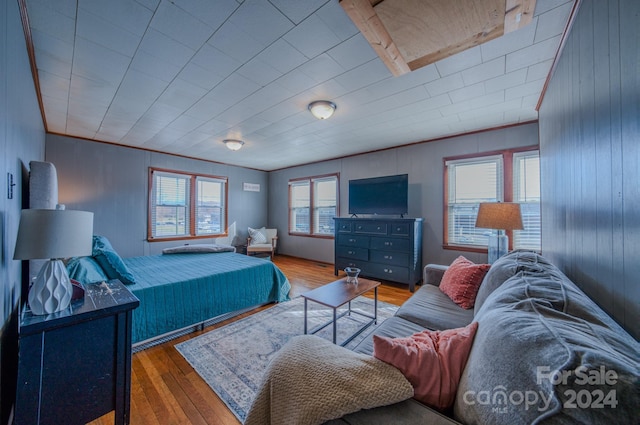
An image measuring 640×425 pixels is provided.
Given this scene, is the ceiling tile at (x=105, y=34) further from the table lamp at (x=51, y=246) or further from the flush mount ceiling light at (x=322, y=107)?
the flush mount ceiling light at (x=322, y=107)

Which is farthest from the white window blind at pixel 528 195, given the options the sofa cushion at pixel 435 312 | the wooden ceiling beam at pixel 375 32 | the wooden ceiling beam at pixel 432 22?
the wooden ceiling beam at pixel 375 32

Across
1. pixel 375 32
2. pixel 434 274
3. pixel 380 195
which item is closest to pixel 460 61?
pixel 375 32

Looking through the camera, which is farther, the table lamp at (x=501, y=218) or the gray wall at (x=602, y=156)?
the table lamp at (x=501, y=218)

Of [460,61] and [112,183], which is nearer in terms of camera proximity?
[460,61]

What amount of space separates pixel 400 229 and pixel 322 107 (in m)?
2.33

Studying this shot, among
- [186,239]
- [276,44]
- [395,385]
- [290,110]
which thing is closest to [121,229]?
[186,239]

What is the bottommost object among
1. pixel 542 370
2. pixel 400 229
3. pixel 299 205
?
pixel 542 370

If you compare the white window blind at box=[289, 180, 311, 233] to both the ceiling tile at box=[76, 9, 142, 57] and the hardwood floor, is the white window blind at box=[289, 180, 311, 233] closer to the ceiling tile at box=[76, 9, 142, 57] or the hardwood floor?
the hardwood floor

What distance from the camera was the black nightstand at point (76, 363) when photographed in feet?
3.86

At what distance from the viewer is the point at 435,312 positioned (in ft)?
6.31

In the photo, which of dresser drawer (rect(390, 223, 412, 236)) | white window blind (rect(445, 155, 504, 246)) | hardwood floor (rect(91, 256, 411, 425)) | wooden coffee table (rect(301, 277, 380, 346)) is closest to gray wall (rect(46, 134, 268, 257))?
hardwood floor (rect(91, 256, 411, 425))

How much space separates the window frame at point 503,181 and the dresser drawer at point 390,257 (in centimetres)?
74

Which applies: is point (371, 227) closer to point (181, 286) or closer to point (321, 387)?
point (181, 286)

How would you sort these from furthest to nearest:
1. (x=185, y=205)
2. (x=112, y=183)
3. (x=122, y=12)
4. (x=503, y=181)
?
(x=185, y=205) → (x=112, y=183) → (x=503, y=181) → (x=122, y=12)
